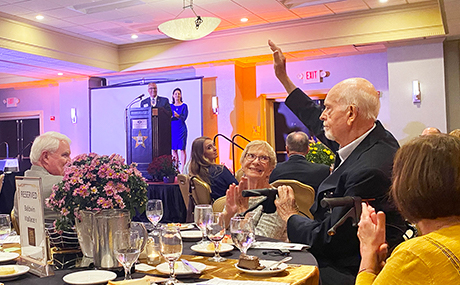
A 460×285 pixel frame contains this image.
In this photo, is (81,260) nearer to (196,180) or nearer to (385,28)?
(196,180)

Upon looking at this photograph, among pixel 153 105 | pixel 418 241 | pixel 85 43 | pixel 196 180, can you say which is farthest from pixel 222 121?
pixel 418 241

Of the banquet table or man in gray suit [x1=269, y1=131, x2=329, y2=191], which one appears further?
man in gray suit [x1=269, y1=131, x2=329, y2=191]

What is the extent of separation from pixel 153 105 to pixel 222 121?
1.41m

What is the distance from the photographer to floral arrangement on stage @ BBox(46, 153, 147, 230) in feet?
6.10

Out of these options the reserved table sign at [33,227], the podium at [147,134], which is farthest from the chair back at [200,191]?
the podium at [147,134]

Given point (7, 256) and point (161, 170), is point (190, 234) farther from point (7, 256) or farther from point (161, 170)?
point (161, 170)

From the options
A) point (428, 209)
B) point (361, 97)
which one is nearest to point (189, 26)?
point (361, 97)

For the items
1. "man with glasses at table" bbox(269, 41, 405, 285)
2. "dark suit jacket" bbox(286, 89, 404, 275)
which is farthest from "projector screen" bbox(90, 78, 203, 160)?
"dark suit jacket" bbox(286, 89, 404, 275)

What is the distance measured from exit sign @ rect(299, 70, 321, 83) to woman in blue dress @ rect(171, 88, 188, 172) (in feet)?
7.28

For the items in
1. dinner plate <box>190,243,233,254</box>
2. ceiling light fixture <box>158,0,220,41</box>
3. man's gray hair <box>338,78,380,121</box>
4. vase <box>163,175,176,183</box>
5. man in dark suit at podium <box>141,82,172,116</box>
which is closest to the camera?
dinner plate <box>190,243,233,254</box>

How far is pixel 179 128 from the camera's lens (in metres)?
8.81

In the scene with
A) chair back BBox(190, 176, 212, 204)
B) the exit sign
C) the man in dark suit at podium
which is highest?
the exit sign

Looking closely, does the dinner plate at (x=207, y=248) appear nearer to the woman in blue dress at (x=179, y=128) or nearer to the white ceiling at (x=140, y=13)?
the white ceiling at (x=140, y=13)

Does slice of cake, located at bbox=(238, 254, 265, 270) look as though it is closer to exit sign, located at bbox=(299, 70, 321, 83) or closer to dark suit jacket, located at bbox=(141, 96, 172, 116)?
dark suit jacket, located at bbox=(141, 96, 172, 116)
